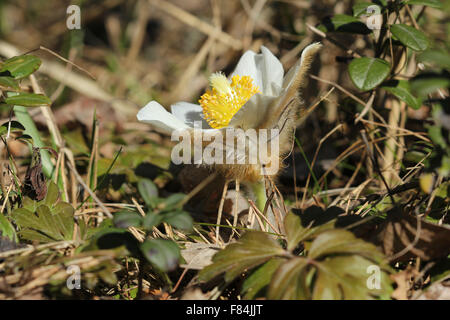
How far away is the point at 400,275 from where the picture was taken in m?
1.20

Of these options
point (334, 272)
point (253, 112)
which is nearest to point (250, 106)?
point (253, 112)

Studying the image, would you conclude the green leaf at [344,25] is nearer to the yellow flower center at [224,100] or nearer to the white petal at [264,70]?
the white petal at [264,70]

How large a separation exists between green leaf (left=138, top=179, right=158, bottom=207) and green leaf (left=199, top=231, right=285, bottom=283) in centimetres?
23

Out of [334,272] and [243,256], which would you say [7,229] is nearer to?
[243,256]

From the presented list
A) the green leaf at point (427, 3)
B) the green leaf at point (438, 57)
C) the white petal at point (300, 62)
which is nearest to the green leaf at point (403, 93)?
the green leaf at point (427, 3)

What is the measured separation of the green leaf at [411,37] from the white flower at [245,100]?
0.30 meters

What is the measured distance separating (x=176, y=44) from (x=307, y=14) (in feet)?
6.07

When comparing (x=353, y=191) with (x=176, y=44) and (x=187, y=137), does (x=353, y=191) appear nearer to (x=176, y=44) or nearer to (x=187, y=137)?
(x=187, y=137)

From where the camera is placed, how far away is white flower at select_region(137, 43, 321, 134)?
4.63 ft

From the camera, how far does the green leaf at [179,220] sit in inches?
43.9

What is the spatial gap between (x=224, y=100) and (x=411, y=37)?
2.24 ft

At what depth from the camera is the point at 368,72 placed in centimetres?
151

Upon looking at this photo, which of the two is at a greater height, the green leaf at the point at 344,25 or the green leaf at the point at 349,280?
the green leaf at the point at 344,25

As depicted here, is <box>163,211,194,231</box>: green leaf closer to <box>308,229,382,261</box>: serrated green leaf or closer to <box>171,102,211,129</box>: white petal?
<box>308,229,382,261</box>: serrated green leaf
